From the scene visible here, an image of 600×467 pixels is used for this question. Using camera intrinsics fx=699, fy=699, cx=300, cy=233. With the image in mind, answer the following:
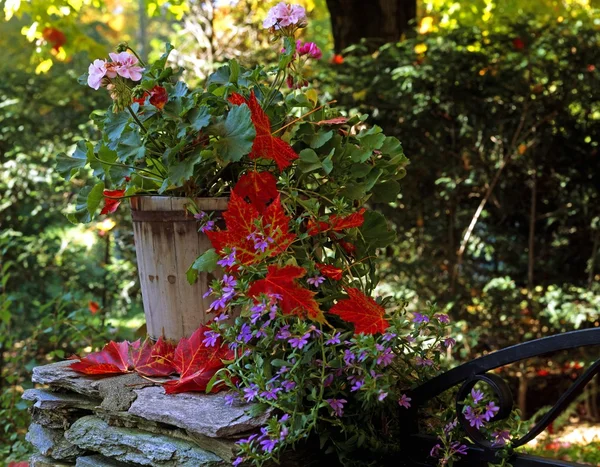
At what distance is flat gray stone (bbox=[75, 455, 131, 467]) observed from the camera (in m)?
1.57

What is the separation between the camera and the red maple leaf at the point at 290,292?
1.42 m

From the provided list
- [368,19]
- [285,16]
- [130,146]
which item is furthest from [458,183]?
[130,146]

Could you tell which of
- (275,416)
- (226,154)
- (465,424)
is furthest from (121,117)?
(465,424)

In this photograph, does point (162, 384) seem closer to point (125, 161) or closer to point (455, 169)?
point (125, 161)

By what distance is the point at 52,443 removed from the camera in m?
1.73

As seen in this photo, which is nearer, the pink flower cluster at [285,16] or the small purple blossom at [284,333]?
the small purple blossom at [284,333]

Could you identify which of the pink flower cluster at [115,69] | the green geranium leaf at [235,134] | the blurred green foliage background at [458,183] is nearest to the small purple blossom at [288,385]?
the green geranium leaf at [235,134]

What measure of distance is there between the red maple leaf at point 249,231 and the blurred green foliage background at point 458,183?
2.06 m

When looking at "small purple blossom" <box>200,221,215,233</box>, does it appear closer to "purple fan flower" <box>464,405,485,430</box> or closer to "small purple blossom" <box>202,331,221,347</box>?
"small purple blossom" <box>202,331,221,347</box>

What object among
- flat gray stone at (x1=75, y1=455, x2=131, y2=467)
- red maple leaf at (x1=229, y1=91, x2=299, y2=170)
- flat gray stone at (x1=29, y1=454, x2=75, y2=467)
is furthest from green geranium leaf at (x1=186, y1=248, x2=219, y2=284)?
flat gray stone at (x1=29, y1=454, x2=75, y2=467)

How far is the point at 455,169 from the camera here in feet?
12.4

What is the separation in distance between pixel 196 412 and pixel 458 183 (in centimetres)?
267

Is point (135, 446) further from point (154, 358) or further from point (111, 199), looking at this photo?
point (111, 199)

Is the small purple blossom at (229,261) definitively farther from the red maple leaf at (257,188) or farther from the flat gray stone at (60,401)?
the flat gray stone at (60,401)
